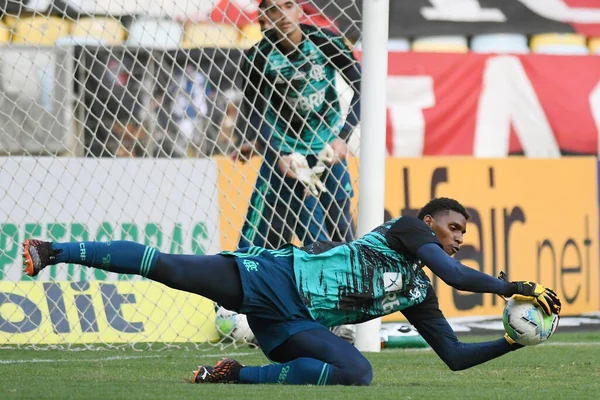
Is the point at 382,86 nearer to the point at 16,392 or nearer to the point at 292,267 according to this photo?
the point at 292,267

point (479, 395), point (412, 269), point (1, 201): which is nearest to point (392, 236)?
point (412, 269)

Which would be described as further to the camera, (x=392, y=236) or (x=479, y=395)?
(x=392, y=236)

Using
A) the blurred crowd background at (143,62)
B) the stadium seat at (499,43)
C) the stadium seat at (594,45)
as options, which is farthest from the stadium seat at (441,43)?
the stadium seat at (594,45)

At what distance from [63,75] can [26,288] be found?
3.04 m

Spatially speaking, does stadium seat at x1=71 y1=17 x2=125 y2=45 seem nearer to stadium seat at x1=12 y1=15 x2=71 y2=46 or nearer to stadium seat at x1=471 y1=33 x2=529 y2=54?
stadium seat at x1=12 y1=15 x2=71 y2=46

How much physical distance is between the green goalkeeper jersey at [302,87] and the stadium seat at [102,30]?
1725 mm

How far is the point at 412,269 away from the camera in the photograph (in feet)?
16.5

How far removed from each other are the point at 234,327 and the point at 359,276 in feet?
8.45

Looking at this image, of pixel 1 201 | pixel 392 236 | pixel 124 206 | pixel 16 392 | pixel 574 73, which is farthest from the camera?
pixel 574 73

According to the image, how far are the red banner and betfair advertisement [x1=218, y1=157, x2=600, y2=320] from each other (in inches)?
64.0

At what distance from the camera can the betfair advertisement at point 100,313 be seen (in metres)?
7.24

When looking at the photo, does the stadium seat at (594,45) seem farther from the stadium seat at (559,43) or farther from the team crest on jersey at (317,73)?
the team crest on jersey at (317,73)

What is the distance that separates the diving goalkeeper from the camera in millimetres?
4785

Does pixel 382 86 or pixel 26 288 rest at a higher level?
pixel 382 86
